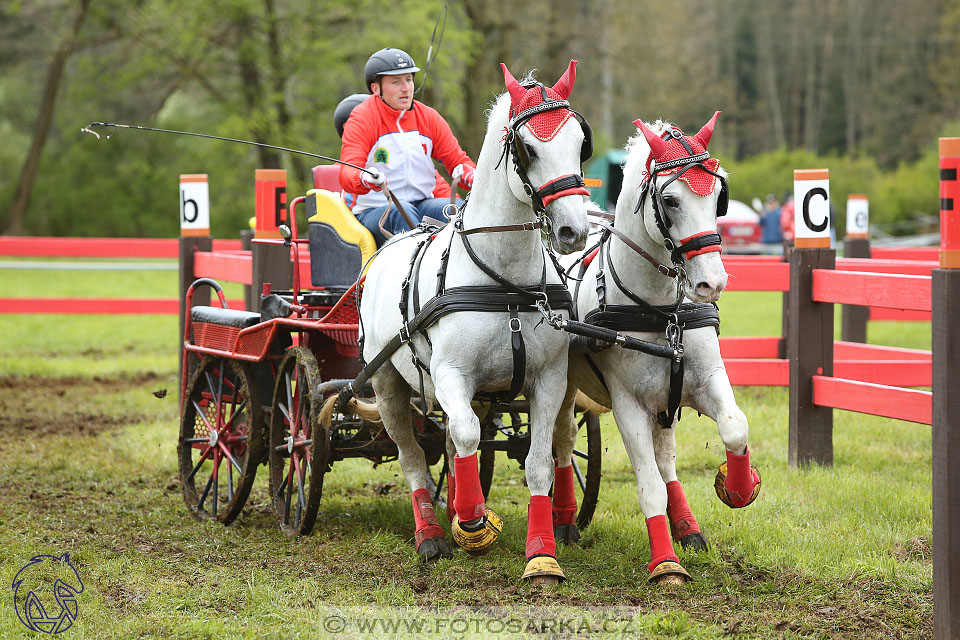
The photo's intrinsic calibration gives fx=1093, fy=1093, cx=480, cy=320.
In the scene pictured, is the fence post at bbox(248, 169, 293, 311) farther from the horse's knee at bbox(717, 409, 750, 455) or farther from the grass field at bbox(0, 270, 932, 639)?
the horse's knee at bbox(717, 409, 750, 455)

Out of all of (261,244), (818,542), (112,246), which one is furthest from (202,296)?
(818,542)

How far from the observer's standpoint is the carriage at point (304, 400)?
5832 mm

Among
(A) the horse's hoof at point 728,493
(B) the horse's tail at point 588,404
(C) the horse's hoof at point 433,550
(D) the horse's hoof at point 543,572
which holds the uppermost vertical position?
(B) the horse's tail at point 588,404

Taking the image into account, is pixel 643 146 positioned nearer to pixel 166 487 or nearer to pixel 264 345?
pixel 264 345

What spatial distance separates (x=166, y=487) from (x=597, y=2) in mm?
34339

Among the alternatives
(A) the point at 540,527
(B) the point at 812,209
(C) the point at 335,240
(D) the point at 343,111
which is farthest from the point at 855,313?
(A) the point at 540,527

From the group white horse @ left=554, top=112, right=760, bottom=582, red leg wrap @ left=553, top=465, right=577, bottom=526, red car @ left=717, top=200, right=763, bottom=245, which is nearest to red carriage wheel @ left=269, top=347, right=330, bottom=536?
red leg wrap @ left=553, top=465, right=577, bottom=526

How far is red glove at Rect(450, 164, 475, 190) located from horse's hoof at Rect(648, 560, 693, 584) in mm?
2274

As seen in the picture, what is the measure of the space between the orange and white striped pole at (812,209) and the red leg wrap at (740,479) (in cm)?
259

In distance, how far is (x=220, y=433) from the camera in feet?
21.6

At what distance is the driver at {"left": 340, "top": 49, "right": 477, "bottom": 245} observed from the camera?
6.14 metres

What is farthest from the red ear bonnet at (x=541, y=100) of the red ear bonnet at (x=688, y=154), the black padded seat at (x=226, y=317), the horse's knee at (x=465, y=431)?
the black padded seat at (x=226, y=317)

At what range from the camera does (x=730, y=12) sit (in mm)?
52312

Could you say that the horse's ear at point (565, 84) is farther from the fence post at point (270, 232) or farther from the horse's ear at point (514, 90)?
the fence post at point (270, 232)
